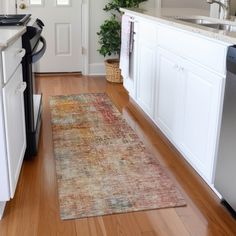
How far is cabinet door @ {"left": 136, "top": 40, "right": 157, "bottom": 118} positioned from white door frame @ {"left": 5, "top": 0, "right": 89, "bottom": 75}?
5.28 feet

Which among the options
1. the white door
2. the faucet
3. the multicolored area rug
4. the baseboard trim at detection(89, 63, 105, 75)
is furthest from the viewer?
the baseboard trim at detection(89, 63, 105, 75)

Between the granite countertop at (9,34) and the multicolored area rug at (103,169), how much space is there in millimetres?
917

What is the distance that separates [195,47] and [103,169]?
0.99m

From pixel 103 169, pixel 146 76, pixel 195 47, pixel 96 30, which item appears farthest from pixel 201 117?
pixel 96 30

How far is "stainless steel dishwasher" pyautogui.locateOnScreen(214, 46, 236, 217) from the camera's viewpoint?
1.84 metres

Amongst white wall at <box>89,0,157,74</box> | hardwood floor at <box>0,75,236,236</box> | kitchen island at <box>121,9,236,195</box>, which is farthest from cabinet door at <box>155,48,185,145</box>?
white wall at <box>89,0,157,74</box>

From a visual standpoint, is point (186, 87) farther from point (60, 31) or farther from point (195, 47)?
point (60, 31)

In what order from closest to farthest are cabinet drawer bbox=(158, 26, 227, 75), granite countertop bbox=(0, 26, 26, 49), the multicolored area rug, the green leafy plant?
granite countertop bbox=(0, 26, 26, 49) < cabinet drawer bbox=(158, 26, 227, 75) < the multicolored area rug < the green leafy plant

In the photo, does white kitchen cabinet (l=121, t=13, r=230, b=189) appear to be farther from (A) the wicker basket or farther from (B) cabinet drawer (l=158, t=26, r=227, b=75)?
(A) the wicker basket

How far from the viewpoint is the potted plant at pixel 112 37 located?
181 inches

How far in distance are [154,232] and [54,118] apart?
1846 mm

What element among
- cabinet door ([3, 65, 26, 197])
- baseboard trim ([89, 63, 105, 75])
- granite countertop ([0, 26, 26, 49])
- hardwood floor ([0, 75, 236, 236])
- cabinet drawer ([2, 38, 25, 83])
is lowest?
hardwood floor ([0, 75, 236, 236])

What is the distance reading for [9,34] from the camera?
1986 mm

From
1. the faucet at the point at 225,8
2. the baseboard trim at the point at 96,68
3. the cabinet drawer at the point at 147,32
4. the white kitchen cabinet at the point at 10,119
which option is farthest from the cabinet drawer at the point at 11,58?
the baseboard trim at the point at 96,68
